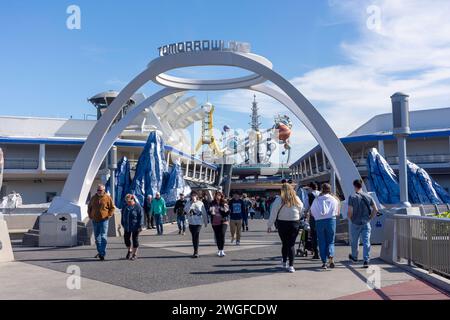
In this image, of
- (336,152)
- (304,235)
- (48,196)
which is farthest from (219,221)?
(48,196)

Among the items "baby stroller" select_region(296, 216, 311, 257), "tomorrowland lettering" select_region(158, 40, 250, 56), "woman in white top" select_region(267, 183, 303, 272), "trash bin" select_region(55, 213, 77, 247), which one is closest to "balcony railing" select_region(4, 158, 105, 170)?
"tomorrowland lettering" select_region(158, 40, 250, 56)

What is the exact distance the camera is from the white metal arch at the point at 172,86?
15.6 m

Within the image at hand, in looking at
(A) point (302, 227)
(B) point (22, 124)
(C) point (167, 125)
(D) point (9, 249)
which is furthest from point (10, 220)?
(C) point (167, 125)

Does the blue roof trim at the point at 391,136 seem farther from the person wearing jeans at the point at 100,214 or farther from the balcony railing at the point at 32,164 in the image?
the person wearing jeans at the point at 100,214

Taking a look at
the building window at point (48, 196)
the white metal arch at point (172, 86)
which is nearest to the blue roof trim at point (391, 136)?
the white metal arch at point (172, 86)

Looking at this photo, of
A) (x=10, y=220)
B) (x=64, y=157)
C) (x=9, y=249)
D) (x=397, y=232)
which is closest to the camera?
(x=397, y=232)

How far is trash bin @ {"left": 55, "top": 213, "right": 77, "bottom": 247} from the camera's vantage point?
1411cm

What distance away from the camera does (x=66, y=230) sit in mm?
14172

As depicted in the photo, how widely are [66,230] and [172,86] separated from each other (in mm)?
7708

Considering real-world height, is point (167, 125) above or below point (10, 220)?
above
